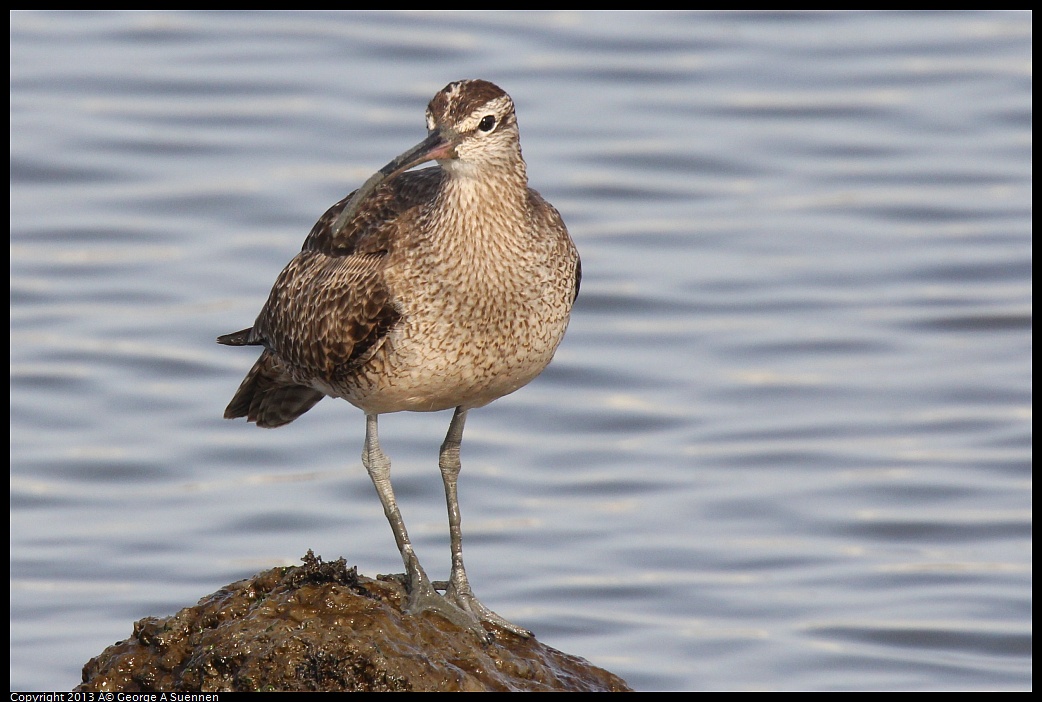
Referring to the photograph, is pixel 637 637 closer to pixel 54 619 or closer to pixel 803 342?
pixel 54 619

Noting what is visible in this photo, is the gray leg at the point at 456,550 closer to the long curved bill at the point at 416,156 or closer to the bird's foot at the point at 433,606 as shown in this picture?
the bird's foot at the point at 433,606

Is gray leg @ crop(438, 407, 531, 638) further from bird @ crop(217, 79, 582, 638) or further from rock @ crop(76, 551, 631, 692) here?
rock @ crop(76, 551, 631, 692)

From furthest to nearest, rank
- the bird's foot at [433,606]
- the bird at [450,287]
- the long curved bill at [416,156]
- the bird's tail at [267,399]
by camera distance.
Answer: the bird's tail at [267,399] < the bird at [450,287] < the bird's foot at [433,606] < the long curved bill at [416,156]

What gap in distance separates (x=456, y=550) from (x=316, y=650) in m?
1.40

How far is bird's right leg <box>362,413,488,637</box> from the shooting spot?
912 cm

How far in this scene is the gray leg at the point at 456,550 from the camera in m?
9.38

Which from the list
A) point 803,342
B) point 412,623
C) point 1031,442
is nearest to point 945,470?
point 1031,442

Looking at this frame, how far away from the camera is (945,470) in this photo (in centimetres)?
1620

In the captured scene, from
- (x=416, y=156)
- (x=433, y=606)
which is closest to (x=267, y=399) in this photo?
(x=433, y=606)

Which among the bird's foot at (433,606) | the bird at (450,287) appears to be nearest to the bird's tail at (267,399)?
the bird at (450,287)

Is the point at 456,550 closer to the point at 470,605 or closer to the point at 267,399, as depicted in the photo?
the point at 470,605

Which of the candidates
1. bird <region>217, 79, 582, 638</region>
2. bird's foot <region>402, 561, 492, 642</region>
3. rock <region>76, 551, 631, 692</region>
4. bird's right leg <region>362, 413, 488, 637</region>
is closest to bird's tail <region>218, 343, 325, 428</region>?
bird's right leg <region>362, 413, 488, 637</region>

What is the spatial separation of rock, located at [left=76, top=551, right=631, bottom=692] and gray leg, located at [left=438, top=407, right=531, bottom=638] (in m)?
0.22

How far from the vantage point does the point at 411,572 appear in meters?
9.31
